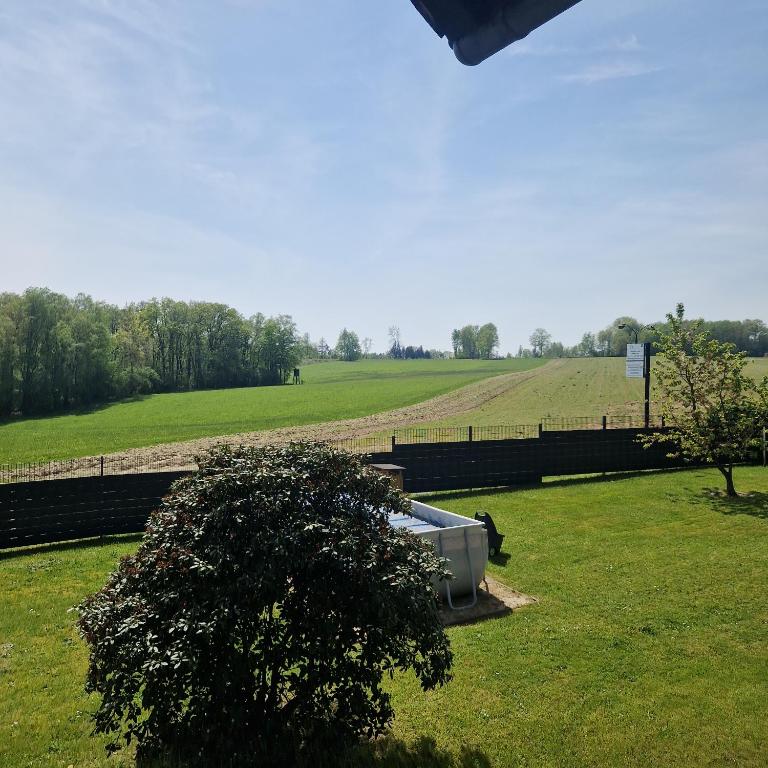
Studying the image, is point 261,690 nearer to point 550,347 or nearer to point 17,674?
point 17,674

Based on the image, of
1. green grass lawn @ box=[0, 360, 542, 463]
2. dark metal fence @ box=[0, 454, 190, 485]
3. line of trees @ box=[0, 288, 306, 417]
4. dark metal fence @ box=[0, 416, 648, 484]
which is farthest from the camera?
line of trees @ box=[0, 288, 306, 417]

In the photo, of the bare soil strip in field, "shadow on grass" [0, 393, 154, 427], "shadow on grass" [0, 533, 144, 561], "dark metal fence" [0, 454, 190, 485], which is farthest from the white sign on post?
"shadow on grass" [0, 393, 154, 427]

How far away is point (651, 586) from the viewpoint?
8914 millimetres

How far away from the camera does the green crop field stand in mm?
40125

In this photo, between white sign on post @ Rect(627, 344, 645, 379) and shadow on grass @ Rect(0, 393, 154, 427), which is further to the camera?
shadow on grass @ Rect(0, 393, 154, 427)

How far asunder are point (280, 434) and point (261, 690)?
30.9m

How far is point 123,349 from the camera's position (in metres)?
69.2

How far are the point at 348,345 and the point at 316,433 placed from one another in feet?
422

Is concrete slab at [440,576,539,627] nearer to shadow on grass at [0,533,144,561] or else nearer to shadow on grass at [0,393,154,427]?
shadow on grass at [0,533,144,561]

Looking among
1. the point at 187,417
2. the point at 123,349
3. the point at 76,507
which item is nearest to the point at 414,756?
the point at 76,507

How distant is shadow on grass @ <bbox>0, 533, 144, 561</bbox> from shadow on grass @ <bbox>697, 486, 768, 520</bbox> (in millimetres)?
14878

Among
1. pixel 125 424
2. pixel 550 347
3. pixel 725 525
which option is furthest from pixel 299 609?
pixel 550 347

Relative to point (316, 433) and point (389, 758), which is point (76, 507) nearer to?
point (389, 758)

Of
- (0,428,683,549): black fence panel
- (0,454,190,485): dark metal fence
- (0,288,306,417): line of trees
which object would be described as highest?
(0,288,306,417): line of trees
